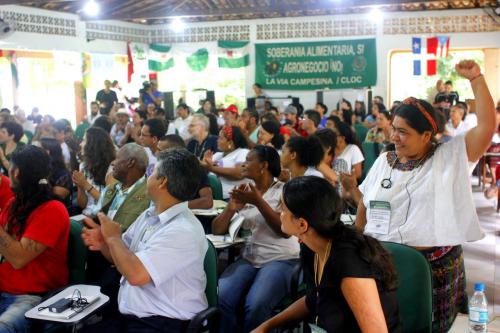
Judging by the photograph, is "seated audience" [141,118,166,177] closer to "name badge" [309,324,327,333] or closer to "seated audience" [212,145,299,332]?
"seated audience" [212,145,299,332]

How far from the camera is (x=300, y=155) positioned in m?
3.81

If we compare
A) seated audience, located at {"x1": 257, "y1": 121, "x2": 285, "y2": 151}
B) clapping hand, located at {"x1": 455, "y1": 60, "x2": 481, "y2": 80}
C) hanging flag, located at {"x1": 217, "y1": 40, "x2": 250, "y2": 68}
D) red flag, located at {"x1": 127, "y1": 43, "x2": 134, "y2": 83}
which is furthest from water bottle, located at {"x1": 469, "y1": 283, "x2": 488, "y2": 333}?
A: red flag, located at {"x1": 127, "y1": 43, "x2": 134, "y2": 83}

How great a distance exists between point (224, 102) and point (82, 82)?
412 centimetres

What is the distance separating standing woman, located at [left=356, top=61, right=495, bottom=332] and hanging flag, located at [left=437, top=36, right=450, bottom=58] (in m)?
10.9

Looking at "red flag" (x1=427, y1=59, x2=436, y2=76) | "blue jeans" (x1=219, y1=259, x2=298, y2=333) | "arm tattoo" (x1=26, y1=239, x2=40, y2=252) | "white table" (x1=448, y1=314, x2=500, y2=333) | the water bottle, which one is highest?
"red flag" (x1=427, y1=59, x2=436, y2=76)

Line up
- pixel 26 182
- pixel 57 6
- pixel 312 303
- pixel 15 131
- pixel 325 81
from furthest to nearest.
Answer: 1. pixel 325 81
2. pixel 57 6
3. pixel 15 131
4. pixel 26 182
5. pixel 312 303

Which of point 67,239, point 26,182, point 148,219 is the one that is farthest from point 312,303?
point 26,182

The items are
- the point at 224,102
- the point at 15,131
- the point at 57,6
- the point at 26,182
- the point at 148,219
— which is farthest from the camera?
the point at 224,102

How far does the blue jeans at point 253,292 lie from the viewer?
2988 mm

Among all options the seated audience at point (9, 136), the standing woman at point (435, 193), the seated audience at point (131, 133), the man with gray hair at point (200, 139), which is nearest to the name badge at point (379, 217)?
the standing woman at point (435, 193)

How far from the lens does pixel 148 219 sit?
251cm

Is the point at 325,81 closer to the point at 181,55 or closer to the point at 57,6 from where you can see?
the point at 181,55

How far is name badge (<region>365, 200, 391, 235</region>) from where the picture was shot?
2.62 metres

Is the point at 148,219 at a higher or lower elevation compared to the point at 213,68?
lower
